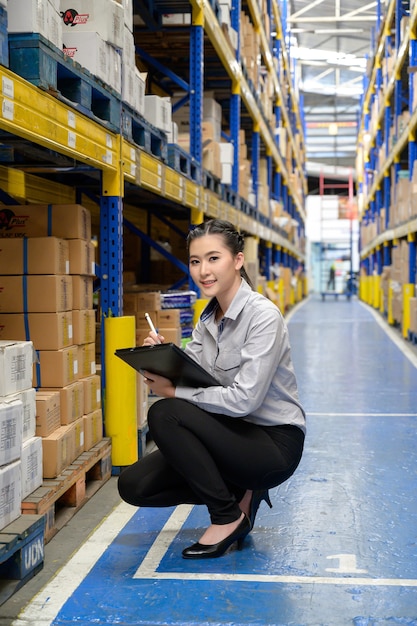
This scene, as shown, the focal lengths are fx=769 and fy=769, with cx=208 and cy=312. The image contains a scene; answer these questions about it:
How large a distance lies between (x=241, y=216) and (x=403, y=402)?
4517mm

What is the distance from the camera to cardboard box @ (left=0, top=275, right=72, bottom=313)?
11.8 feet

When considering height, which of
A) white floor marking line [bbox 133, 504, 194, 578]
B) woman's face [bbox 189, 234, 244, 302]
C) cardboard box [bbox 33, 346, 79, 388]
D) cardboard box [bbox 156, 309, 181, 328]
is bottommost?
white floor marking line [bbox 133, 504, 194, 578]

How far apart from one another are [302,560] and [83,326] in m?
1.64

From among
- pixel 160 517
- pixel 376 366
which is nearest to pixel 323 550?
pixel 160 517

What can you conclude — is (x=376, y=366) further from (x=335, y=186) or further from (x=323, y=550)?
(x=335, y=186)

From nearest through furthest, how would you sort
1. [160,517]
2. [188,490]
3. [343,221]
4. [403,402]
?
1. [188,490]
2. [160,517]
3. [403,402]
4. [343,221]

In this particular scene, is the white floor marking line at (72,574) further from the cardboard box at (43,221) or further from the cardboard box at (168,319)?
the cardboard box at (168,319)

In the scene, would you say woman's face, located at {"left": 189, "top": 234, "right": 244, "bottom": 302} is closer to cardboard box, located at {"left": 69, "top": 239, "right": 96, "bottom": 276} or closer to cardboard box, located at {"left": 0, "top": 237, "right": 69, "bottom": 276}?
cardboard box, located at {"left": 0, "top": 237, "right": 69, "bottom": 276}

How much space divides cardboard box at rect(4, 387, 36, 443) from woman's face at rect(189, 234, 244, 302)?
814mm

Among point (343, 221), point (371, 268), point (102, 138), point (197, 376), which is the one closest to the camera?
point (197, 376)

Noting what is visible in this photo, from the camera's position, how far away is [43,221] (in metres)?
3.83

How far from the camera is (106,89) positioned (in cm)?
389

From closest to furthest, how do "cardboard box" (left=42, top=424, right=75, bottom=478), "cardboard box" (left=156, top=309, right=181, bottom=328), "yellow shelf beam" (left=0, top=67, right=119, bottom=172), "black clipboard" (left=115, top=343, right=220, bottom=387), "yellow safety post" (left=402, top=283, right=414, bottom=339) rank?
"yellow shelf beam" (left=0, top=67, right=119, bottom=172) → "black clipboard" (left=115, top=343, right=220, bottom=387) → "cardboard box" (left=42, top=424, right=75, bottom=478) → "cardboard box" (left=156, top=309, right=181, bottom=328) → "yellow safety post" (left=402, top=283, right=414, bottom=339)

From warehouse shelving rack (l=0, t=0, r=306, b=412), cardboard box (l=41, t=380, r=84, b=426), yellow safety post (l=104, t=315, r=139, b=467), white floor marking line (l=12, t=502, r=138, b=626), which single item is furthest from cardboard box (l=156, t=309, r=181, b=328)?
white floor marking line (l=12, t=502, r=138, b=626)
